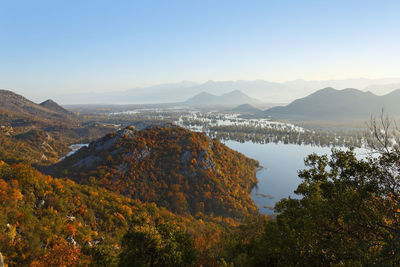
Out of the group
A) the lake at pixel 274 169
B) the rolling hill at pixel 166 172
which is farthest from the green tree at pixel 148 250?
the lake at pixel 274 169

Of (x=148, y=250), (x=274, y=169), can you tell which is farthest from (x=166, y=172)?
(x=274, y=169)

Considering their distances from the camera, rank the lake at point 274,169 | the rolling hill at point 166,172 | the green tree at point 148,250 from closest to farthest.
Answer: the green tree at point 148,250 → the rolling hill at point 166,172 → the lake at point 274,169

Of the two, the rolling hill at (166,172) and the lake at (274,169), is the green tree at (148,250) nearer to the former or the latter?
the rolling hill at (166,172)

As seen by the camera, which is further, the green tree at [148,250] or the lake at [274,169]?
the lake at [274,169]

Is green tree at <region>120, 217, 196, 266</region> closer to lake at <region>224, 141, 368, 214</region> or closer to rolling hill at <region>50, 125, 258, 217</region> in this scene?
rolling hill at <region>50, 125, 258, 217</region>

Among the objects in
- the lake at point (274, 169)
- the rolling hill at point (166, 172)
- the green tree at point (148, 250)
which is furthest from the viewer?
the lake at point (274, 169)

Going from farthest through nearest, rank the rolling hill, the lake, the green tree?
the lake < the rolling hill < the green tree

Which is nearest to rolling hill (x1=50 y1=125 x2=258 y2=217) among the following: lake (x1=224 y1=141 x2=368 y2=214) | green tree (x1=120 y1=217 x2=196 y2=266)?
lake (x1=224 y1=141 x2=368 y2=214)

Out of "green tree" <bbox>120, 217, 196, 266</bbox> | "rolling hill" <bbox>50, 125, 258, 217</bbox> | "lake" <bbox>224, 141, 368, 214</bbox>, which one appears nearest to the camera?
"green tree" <bbox>120, 217, 196, 266</bbox>

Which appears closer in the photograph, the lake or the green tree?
the green tree

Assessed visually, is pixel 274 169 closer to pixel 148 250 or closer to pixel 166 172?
pixel 166 172

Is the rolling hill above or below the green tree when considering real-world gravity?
below
